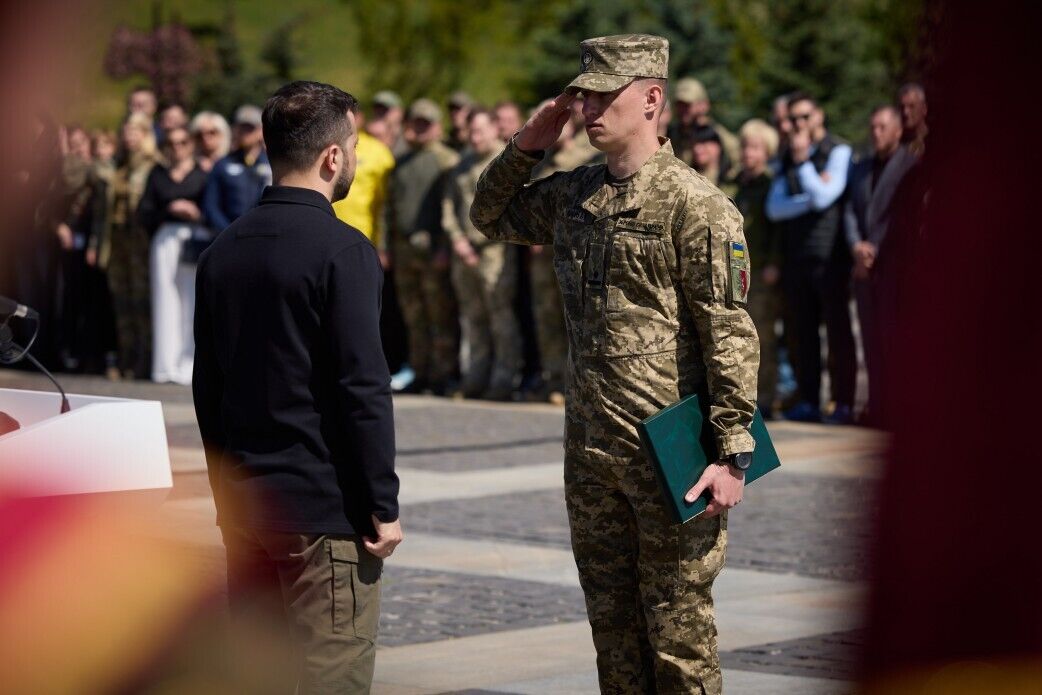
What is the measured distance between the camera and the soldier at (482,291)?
14.4 meters

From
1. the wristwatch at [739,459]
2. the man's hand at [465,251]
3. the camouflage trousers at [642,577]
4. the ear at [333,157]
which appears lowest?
the man's hand at [465,251]

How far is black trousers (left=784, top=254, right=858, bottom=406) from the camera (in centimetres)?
1285

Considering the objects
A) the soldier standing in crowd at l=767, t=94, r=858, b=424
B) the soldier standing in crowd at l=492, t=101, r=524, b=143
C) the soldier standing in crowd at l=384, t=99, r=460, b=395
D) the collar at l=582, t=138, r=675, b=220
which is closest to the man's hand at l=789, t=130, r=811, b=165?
the soldier standing in crowd at l=767, t=94, r=858, b=424

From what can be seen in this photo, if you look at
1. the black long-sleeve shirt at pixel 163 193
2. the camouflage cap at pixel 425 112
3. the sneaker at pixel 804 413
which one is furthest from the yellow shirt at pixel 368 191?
the sneaker at pixel 804 413

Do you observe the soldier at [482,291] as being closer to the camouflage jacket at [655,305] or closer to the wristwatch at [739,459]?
the camouflage jacket at [655,305]

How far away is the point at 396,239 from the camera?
1530 centimetres

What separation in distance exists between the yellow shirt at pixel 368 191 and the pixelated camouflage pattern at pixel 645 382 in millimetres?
8610

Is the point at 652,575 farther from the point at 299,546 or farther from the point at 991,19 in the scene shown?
the point at 991,19

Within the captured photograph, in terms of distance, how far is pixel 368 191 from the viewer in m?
13.1

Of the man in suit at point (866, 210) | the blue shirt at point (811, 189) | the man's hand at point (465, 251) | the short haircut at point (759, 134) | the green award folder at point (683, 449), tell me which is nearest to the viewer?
the green award folder at point (683, 449)

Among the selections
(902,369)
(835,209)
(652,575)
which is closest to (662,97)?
(652,575)

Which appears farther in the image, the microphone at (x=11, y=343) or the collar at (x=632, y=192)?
the microphone at (x=11, y=343)

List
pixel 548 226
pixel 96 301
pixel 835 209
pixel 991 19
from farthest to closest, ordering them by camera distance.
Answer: pixel 96 301 → pixel 835 209 → pixel 548 226 → pixel 991 19

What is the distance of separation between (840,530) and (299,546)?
546 centimetres
